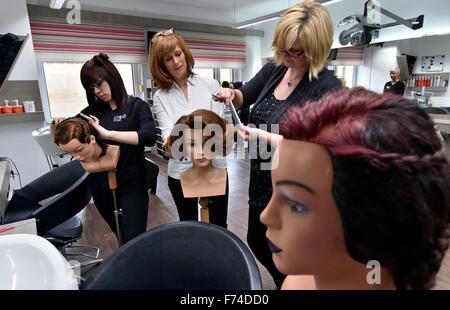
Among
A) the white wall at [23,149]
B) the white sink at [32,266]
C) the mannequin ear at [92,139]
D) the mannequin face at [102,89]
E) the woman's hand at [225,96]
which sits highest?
the mannequin face at [102,89]

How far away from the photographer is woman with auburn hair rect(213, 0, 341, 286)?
814 millimetres

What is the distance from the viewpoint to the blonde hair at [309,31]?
0.81 metres

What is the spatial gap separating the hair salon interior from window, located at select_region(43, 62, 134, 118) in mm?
1404

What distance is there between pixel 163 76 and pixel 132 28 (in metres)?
3.95

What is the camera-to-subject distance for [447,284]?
1.58 meters

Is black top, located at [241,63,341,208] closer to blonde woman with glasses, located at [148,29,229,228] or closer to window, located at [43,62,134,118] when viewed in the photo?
blonde woman with glasses, located at [148,29,229,228]

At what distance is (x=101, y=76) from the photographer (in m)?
1.24

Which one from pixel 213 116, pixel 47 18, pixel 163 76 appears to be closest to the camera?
pixel 213 116

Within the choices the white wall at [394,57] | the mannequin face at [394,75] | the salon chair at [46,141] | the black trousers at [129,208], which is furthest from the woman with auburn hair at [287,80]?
the mannequin face at [394,75]

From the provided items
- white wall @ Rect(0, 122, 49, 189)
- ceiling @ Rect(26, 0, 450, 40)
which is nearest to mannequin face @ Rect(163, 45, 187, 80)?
white wall @ Rect(0, 122, 49, 189)

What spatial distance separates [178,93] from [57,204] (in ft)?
2.67

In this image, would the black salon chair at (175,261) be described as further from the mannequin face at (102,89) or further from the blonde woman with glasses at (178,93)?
the mannequin face at (102,89)
